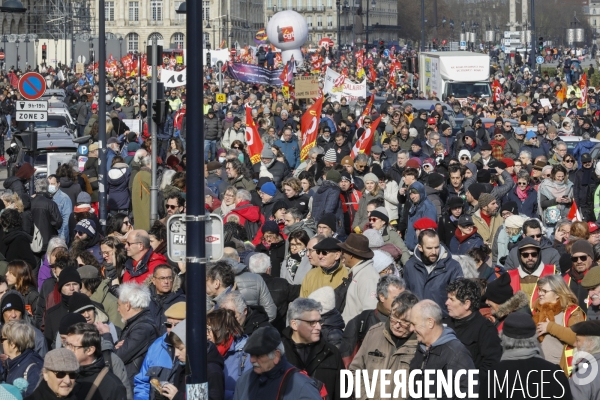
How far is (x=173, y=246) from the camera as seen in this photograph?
7180mm

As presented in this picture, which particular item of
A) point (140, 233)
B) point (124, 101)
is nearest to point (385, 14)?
point (124, 101)

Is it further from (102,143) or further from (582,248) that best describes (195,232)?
(102,143)

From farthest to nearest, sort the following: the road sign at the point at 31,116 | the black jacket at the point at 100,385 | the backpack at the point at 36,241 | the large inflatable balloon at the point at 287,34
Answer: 1. the large inflatable balloon at the point at 287,34
2. the road sign at the point at 31,116
3. the backpack at the point at 36,241
4. the black jacket at the point at 100,385

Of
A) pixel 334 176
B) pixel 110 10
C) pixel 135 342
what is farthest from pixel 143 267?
pixel 110 10

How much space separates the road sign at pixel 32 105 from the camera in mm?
18453

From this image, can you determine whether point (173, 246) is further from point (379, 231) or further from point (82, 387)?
point (379, 231)

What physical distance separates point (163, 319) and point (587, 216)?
912 cm

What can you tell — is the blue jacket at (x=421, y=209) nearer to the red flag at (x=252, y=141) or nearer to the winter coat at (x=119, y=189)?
the winter coat at (x=119, y=189)

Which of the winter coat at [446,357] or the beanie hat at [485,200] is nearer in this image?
the winter coat at [446,357]

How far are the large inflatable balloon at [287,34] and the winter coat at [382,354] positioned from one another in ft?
168

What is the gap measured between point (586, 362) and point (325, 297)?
213 cm

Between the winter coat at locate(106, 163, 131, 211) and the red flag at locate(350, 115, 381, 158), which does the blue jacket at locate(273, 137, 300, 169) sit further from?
the winter coat at locate(106, 163, 131, 211)

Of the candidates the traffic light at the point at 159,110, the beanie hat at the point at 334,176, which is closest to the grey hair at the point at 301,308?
the beanie hat at the point at 334,176

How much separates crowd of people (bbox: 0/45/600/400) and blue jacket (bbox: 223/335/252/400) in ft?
0.03
